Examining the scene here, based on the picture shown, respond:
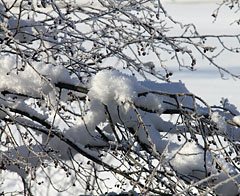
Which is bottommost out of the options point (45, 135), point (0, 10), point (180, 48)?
point (45, 135)

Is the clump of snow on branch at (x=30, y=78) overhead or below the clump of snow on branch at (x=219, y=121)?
overhead

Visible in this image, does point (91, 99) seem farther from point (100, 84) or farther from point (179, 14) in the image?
point (179, 14)

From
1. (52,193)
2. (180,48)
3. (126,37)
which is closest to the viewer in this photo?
(180,48)

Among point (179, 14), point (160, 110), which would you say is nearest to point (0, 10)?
point (160, 110)

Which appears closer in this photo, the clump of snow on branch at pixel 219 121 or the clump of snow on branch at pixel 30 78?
the clump of snow on branch at pixel 219 121

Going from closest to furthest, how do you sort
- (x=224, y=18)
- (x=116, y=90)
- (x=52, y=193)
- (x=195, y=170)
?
1. (x=116, y=90)
2. (x=195, y=170)
3. (x=52, y=193)
4. (x=224, y=18)

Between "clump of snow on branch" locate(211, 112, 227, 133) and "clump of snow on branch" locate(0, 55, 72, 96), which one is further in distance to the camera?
"clump of snow on branch" locate(0, 55, 72, 96)

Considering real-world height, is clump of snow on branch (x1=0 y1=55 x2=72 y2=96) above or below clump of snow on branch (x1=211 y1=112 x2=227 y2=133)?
above

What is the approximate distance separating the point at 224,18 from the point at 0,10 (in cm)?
2275

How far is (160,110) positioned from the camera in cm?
301

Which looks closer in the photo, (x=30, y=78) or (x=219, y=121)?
(x=219, y=121)

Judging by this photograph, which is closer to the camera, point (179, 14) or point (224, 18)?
point (179, 14)

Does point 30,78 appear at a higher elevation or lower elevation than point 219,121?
higher

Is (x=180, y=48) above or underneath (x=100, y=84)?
above
